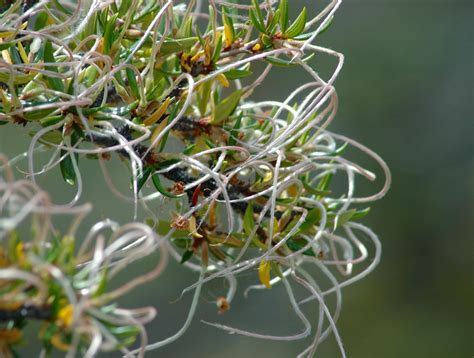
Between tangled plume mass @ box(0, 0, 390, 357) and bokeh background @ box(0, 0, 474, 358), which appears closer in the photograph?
tangled plume mass @ box(0, 0, 390, 357)

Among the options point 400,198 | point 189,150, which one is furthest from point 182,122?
point 400,198

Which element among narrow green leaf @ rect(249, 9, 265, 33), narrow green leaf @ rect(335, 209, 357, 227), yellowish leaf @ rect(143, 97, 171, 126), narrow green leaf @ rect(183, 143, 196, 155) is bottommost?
narrow green leaf @ rect(335, 209, 357, 227)

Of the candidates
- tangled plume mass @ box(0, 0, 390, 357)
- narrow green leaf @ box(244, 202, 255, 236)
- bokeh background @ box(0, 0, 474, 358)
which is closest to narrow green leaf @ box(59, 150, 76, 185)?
tangled plume mass @ box(0, 0, 390, 357)

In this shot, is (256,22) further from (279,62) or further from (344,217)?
(344,217)

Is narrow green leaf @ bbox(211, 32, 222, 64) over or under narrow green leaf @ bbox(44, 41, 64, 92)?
over

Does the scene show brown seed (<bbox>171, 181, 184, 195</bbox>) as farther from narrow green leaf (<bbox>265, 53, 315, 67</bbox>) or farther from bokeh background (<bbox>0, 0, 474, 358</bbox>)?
bokeh background (<bbox>0, 0, 474, 358</bbox>)

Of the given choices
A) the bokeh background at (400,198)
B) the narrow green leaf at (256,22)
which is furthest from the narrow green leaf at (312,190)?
the bokeh background at (400,198)

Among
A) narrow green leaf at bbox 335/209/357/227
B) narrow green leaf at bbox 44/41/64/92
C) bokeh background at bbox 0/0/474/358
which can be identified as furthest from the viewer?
bokeh background at bbox 0/0/474/358

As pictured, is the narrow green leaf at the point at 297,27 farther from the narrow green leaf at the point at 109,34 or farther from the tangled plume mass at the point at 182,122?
the narrow green leaf at the point at 109,34

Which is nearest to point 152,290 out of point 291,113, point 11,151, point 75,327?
point 11,151
